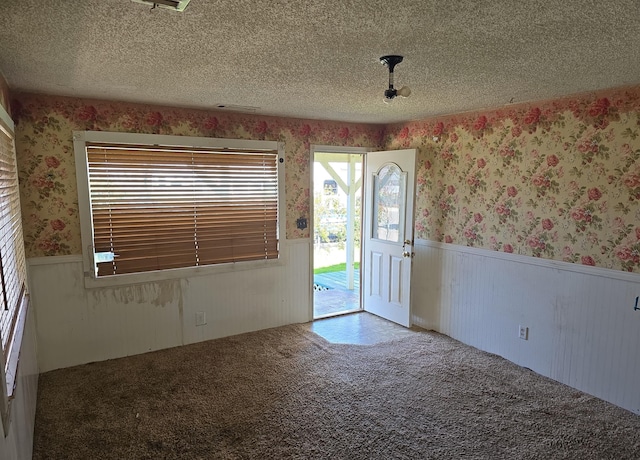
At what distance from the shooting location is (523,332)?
11.1 ft

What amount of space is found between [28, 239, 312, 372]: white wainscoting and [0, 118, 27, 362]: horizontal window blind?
379mm

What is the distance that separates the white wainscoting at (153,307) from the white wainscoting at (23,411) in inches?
13.7

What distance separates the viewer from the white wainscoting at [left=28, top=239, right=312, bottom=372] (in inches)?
127

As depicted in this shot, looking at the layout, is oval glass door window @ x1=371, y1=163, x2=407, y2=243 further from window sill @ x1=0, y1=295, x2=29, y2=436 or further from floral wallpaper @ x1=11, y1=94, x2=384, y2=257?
window sill @ x1=0, y1=295, x2=29, y2=436

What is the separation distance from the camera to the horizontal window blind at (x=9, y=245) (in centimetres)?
190

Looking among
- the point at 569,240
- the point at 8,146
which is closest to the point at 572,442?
the point at 569,240

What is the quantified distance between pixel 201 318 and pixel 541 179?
3.24 metres

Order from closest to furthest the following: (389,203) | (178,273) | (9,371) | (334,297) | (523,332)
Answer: (9,371) < (523,332) < (178,273) < (389,203) < (334,297)

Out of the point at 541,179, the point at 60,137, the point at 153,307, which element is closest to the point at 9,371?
the point at 153,307

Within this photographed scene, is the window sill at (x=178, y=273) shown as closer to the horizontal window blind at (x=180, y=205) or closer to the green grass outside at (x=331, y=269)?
the horizontal window blind at (x=180, y=205)

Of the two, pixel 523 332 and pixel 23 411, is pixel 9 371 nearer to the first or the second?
pixel 23 411

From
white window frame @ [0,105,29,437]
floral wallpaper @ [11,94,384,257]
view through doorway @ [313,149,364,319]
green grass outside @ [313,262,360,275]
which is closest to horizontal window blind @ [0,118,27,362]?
white window frame @ [0,105,29,437]

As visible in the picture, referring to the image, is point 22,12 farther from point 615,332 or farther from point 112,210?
point 615,332

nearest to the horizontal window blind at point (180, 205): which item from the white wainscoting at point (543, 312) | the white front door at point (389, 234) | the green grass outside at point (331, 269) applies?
the white front door at point (389, 234)
